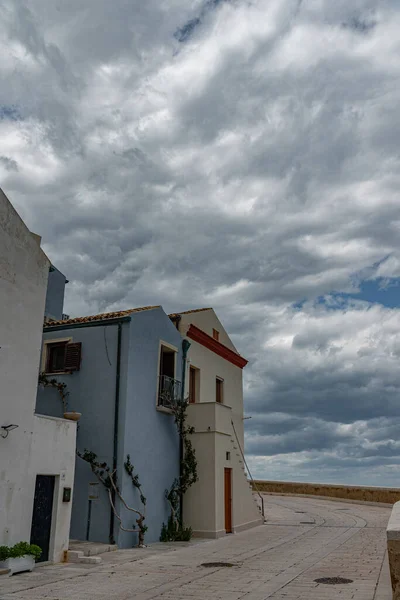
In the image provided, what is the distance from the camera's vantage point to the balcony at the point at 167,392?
18781 millimetres

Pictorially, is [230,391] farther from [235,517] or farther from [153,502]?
[153,502]

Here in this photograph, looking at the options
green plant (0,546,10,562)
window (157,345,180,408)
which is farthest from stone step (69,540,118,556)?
window (157,345,180,408)

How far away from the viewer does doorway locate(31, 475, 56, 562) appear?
42.5 ft

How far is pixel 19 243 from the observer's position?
516 inches

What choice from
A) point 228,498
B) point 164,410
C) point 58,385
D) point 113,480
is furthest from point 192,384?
point 113,480

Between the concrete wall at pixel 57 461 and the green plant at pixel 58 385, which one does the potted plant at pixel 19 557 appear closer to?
the concrete wall at pixel 57 461

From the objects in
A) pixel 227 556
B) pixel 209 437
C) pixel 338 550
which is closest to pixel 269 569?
pixel 227 556

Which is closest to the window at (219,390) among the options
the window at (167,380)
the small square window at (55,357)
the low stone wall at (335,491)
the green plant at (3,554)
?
the window at (167,380)

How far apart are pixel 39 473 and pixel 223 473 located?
8.37 m

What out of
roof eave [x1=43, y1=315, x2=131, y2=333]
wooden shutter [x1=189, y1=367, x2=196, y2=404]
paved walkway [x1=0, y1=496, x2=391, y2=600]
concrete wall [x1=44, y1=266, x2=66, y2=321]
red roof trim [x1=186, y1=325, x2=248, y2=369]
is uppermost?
concrete wall [x1=44, y1=266, x2=66, y2=321]

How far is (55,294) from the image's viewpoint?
24562 millimetres

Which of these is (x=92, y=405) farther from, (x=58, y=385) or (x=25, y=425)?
(x=25, y=425)

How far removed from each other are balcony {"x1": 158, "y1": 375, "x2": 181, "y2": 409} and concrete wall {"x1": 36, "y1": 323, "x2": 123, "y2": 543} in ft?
7.48

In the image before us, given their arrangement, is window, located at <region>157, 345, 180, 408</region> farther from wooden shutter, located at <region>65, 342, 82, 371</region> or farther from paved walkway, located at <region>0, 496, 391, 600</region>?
paved walkway, located at <region>0, 496, 391, 600</region>
